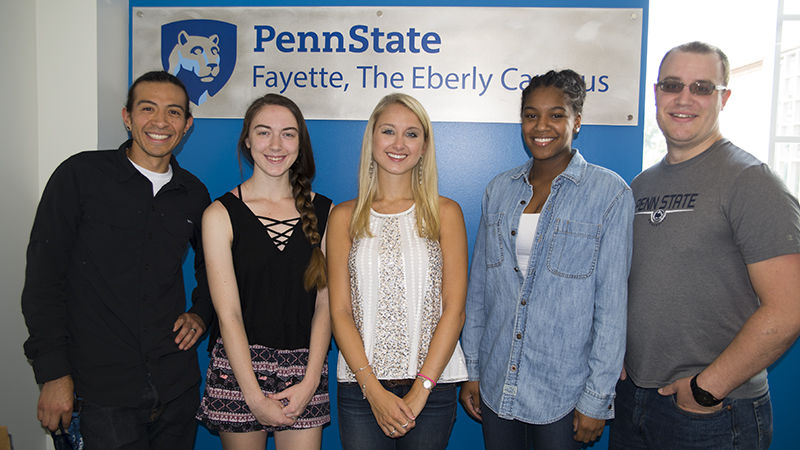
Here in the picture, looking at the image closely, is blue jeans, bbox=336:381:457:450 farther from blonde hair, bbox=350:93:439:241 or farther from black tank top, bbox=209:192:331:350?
blonde hair, bbox=350:93:439:241

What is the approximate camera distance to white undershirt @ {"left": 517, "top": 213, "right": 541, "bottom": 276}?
1861mm

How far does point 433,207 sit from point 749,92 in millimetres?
2864

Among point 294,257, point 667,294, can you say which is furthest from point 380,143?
point 667,294

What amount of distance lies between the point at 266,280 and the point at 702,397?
1.63 metres

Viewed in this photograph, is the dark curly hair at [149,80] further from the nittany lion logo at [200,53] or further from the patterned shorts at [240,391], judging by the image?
the patterned shorts at [240,391]

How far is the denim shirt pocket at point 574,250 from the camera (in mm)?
1739

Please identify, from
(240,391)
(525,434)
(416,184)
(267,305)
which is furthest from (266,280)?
(525,434)

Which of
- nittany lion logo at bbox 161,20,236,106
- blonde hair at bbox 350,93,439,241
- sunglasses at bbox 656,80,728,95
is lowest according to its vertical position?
blonde hair at bbox 350,93,439,241

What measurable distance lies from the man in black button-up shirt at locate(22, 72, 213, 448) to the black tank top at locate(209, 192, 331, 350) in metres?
0.34

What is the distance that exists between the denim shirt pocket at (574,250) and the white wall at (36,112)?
2401mm

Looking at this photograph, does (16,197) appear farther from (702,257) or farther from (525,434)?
(702,257)

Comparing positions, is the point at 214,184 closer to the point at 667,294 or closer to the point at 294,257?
the point at 294,257

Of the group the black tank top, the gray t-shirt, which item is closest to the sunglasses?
the gray t-shirt

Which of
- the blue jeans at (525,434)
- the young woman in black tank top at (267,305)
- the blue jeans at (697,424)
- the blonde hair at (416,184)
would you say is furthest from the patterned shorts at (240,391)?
the blue jeans at (697,424)
